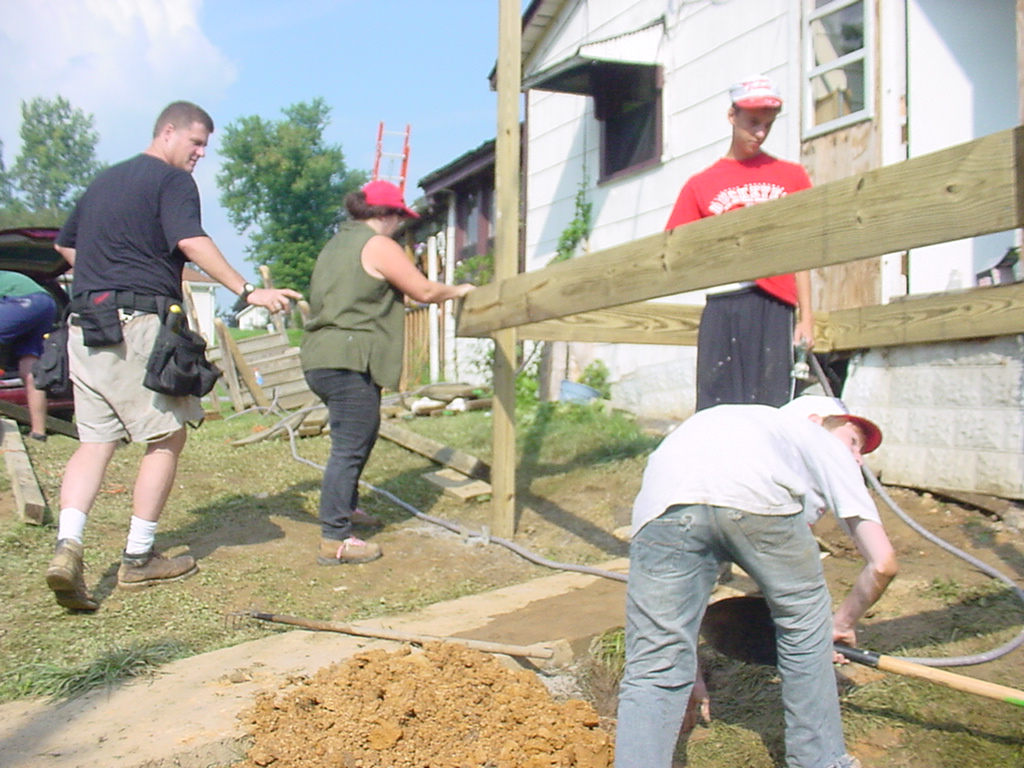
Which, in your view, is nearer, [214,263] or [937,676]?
[937,676]

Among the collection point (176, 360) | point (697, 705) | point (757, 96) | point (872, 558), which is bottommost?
point (697, 705)

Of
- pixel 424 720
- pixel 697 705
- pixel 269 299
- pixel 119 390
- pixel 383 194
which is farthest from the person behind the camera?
pixel 383 194

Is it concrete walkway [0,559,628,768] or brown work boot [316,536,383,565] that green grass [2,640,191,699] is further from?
brown work boot [316,536,383,565]

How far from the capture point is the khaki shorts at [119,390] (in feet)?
11.4

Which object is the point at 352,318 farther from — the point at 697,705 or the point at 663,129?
the point at 663,129

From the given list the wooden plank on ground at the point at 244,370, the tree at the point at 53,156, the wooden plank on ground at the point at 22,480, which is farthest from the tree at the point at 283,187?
the wooden plank on ground at the point at 22,480

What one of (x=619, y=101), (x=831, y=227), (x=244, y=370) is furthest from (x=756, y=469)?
(x=244, y=370)

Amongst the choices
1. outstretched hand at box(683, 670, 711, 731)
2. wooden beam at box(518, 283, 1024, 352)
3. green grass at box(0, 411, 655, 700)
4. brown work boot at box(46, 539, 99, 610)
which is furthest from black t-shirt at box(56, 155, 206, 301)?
outstretched hand at box(683, 670, 711, 731)

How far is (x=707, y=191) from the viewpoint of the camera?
343cm

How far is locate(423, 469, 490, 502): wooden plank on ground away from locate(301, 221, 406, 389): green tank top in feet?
4.58

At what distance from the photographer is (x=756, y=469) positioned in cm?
213

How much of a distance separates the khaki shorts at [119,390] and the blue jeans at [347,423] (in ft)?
2.84

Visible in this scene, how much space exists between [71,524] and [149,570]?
1.37ft

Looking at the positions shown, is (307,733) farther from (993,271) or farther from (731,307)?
(993,271)
